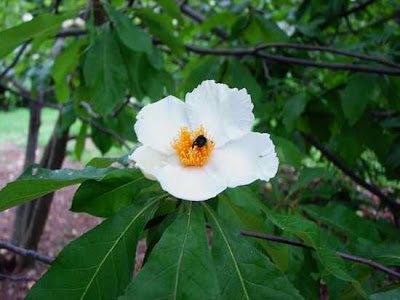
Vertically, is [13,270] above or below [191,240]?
below

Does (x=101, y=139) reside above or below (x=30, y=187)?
below

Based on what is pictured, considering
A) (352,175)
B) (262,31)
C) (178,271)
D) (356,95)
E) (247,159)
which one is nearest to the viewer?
(178,271)

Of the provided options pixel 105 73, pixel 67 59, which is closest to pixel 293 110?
pixel 105 73

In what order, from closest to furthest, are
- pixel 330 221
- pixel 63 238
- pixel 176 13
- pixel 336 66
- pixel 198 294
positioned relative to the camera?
1. pixel 198 294
2. pixel 330 221
3. pixel 336 66
4. pixel 176 13
5. pixel 63 238

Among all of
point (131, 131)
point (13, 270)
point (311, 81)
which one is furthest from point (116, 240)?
point (13, 270)

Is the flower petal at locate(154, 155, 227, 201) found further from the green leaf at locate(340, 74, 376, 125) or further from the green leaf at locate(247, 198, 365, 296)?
the green leaf at locate(340, 74, 376, 125)

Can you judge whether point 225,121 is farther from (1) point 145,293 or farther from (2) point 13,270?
(2) point 13,270

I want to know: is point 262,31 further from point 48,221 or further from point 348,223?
point 48,221

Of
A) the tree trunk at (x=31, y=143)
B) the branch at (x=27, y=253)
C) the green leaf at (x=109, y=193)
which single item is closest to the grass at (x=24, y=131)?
the tree trunk at (x=31, y=143)
